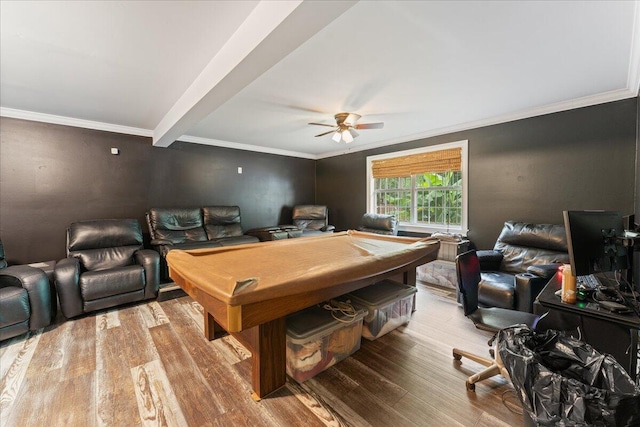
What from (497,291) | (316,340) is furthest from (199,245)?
(497,291)

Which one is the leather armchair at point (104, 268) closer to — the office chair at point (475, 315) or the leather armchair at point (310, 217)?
the leather armchair at point (310, 217)

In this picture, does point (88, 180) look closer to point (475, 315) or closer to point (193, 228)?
point (193, 228)

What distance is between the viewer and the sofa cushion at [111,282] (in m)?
2.65

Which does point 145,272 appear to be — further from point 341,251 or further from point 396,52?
point 396,52

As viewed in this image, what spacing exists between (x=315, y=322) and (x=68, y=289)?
2.72m

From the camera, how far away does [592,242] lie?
130 cm

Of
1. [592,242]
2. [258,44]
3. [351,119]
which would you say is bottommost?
[592,242]

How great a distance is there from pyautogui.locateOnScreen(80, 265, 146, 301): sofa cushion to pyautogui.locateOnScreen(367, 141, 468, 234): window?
13.9 ft

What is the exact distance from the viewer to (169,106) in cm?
304

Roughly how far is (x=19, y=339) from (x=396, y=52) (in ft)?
13.9

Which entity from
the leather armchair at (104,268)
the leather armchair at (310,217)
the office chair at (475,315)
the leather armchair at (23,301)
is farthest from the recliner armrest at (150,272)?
the office chair at (475,315)

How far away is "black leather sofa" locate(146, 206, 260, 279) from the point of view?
379cm

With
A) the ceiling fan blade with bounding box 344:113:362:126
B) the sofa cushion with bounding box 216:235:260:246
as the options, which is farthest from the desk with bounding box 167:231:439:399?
the sofa cushion with bounding box 216:235:260:246

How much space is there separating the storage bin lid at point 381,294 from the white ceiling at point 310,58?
1.95 m
